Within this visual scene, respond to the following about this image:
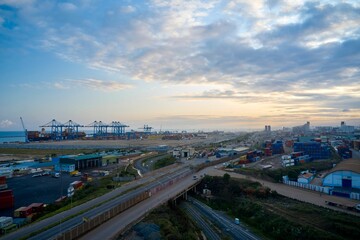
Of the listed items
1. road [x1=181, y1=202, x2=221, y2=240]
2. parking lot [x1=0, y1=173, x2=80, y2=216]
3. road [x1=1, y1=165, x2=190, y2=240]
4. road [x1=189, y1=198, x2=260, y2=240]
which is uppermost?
road [x1=1, y1=165, x2=190, y2=240]

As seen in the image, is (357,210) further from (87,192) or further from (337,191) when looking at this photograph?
(87,192)

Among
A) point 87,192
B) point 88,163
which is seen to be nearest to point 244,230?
point 87,192

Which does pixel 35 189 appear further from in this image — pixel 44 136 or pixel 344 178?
pixel 44 136

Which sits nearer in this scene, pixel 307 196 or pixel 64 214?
pixel 64 214

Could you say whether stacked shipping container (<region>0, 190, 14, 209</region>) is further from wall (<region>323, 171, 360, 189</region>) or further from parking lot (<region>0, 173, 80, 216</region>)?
wall (<region>323, 171, 360, 189</region>)

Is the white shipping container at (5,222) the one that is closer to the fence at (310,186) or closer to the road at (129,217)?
the road at (129,217)

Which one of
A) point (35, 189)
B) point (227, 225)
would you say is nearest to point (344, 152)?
point (227, 225)

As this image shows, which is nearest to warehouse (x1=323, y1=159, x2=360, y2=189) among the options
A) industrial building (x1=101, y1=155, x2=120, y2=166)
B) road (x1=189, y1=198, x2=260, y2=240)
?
road (x1=189, y1=198, x2=260, y2=240)
